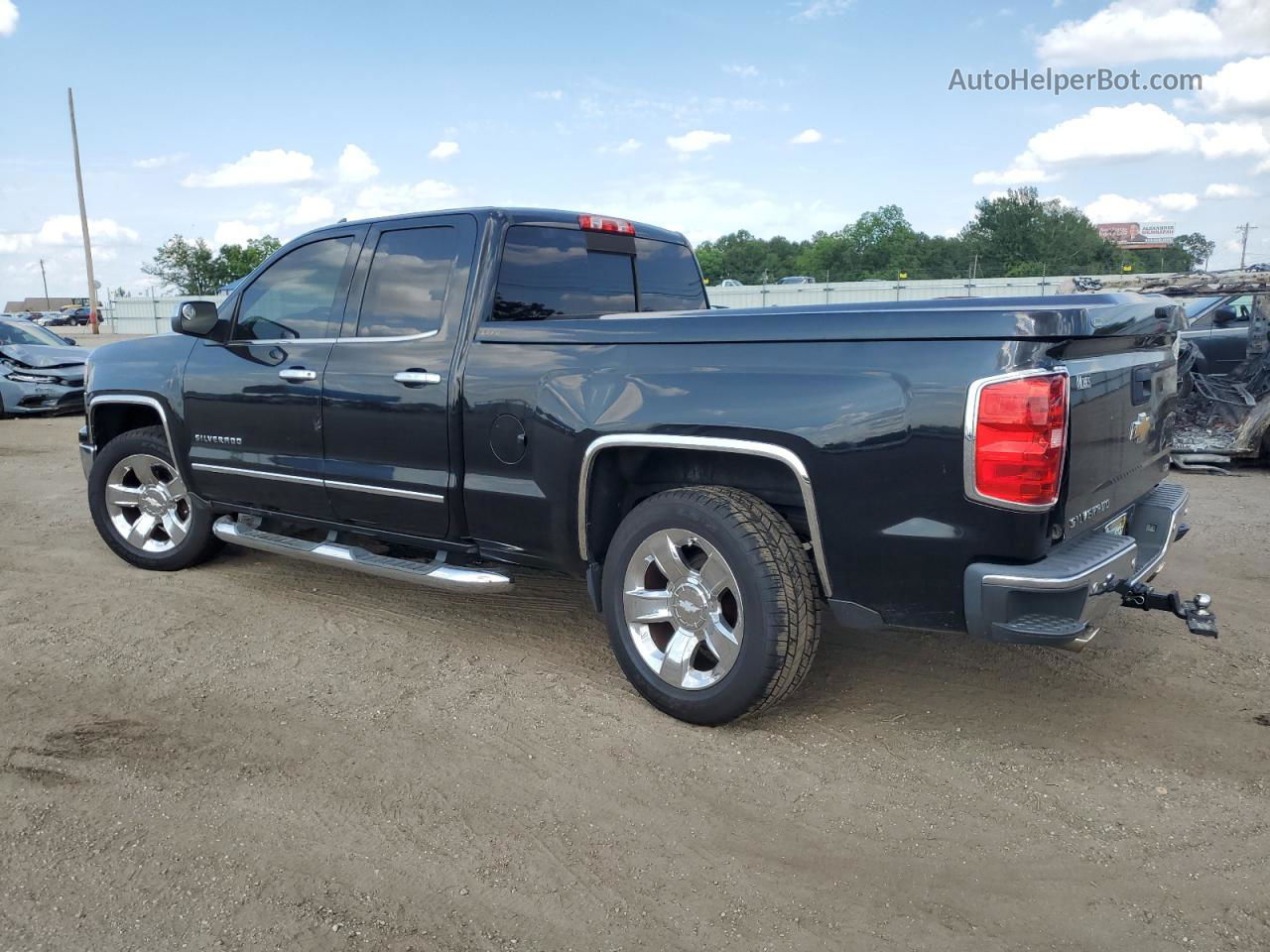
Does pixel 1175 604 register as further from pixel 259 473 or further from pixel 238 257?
pixel 238 257

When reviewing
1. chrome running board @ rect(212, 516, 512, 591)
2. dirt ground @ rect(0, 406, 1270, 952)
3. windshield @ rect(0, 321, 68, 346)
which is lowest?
dirt ground @ rect(0, 406, 1270, 952)

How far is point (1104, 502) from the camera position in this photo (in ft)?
11.2

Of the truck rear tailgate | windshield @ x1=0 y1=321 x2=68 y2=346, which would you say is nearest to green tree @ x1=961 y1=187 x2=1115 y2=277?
windshield @ x1=0 y1=321 x2=68 y2=346

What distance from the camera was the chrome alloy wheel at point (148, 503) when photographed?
5.71 meters

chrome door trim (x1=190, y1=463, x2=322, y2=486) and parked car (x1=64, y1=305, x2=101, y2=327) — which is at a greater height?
parked car (x1=64, y1=305, x2=101, y2=327)

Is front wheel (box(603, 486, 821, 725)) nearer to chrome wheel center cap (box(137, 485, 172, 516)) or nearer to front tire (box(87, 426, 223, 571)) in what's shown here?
front tire (box(87, 426, 223, 571))

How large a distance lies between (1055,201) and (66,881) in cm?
9826

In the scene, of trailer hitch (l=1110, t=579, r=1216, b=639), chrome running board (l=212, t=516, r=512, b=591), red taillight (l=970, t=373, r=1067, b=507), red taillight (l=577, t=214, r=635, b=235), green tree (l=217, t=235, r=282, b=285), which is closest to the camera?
red taillight (l=970, t=373, r=1067, b=507)

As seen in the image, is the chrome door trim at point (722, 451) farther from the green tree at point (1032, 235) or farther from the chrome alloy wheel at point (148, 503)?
the green tree at point (1032, 235)

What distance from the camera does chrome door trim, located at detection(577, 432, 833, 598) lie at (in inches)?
128

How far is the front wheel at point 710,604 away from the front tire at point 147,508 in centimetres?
302

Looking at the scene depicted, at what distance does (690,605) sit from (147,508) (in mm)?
3774

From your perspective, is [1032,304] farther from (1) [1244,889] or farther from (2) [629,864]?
(2) [629,864]

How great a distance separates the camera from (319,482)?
4691 mm
